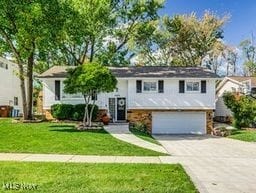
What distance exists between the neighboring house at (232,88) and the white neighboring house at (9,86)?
21.3 m

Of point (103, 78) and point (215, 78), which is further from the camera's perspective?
point (215, 78)

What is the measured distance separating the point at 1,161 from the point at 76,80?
13.9 meters

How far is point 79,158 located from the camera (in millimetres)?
14164

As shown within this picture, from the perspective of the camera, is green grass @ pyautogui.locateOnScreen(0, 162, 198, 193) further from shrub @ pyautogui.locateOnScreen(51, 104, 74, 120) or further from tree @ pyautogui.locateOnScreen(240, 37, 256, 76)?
tree @ pyautogui.locateOnScreen(240, 37, 256, 76)

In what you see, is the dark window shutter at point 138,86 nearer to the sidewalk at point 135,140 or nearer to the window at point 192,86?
the window at point 192,86

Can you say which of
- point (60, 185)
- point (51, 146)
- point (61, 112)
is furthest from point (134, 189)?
point (61, 112)

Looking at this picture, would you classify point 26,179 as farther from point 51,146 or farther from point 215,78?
point 215,78

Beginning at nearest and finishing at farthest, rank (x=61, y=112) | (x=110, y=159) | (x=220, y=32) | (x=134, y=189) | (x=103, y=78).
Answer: (x=134, y=189), (x=110, y=159), (x=103, y=78), (x=61, y=112), (x=220, y=32)

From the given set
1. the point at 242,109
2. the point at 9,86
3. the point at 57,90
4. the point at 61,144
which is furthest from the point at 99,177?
the point at 9,86

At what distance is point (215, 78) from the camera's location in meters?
34.8

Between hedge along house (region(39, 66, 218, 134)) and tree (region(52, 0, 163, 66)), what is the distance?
5806mm

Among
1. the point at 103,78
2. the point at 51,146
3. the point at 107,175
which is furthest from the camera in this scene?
the point at 103,78

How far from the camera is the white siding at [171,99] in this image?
34.5 meters

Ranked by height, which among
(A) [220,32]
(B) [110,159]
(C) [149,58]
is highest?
(A) [220,32]
